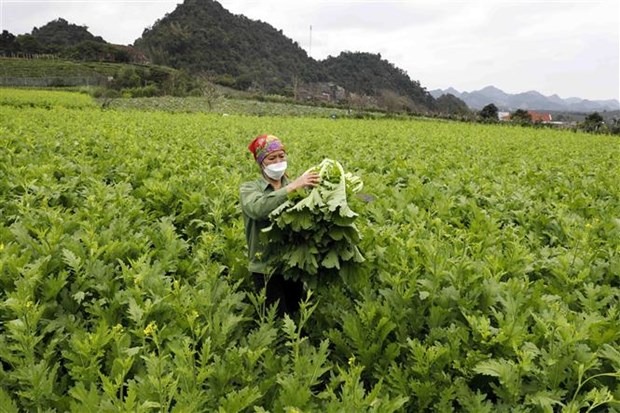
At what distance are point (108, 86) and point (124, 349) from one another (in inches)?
3017

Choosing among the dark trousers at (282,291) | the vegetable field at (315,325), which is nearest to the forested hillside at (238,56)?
the vegetable field at (315,325)

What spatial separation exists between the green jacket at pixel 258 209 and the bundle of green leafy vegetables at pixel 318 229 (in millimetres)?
108

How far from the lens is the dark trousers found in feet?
12.4

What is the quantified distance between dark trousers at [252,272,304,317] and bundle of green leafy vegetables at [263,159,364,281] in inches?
13.4

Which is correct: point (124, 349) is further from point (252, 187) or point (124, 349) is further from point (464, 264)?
point (464, 264)

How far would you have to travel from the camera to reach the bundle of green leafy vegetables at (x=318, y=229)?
3.06m

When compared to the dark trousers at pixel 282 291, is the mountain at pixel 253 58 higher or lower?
higher

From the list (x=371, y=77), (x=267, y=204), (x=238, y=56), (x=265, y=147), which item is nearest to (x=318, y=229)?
(x=267, y=204)

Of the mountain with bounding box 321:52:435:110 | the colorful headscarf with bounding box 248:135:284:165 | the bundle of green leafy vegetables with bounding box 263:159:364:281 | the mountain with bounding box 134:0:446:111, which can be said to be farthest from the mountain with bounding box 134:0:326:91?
the bundle of green leafy vegetables with bounding box 263:159:364:281

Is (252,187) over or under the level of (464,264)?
over

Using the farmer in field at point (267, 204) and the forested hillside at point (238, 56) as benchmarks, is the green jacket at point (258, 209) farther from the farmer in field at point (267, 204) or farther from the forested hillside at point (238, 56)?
the forested hillside at point (238, 56)

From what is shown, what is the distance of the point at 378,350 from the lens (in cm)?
308

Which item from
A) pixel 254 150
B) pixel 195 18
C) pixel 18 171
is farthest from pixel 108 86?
pixel 254 150

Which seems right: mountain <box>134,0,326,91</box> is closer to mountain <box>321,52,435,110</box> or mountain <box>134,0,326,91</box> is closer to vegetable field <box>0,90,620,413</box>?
mountain <box>321,52,435,110</box>
